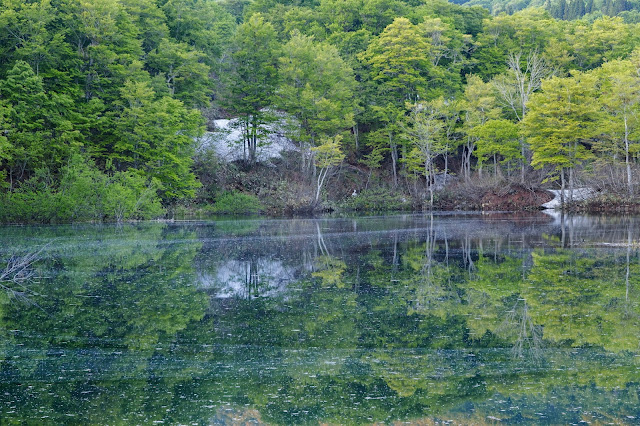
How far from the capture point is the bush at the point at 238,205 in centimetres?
3391

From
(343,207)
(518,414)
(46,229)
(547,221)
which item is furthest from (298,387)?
(343,207)

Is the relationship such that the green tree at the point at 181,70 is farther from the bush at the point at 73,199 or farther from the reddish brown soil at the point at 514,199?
the reddish brown soil at the point at 514,199

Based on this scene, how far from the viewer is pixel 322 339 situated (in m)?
6.93

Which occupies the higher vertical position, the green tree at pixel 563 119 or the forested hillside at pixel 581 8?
the forested hillside at pixel 581 8

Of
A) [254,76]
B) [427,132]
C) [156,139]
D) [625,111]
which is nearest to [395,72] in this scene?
[427,132]

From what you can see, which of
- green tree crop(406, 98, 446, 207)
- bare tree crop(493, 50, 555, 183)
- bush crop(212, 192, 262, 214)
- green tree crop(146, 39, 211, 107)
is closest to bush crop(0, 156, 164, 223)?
bush crop(212, 192, 262, 214)

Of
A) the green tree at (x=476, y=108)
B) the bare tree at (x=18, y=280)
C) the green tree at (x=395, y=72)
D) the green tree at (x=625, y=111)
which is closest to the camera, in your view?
the bare tree at (x=18, y=280)

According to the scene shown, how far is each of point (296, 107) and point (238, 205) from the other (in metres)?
7.36

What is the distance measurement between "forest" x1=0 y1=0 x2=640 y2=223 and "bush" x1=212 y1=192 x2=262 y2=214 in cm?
9

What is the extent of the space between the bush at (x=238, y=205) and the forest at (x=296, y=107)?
9 cm

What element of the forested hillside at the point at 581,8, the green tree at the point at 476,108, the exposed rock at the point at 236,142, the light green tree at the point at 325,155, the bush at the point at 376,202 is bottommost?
the bush at the point at 376,202

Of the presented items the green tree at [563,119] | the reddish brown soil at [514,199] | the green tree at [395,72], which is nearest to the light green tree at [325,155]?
the green tree at [395,72]

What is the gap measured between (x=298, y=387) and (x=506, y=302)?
4.52 m

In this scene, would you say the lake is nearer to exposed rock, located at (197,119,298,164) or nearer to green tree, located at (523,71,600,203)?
green tree, located at (523,71,600,203)
